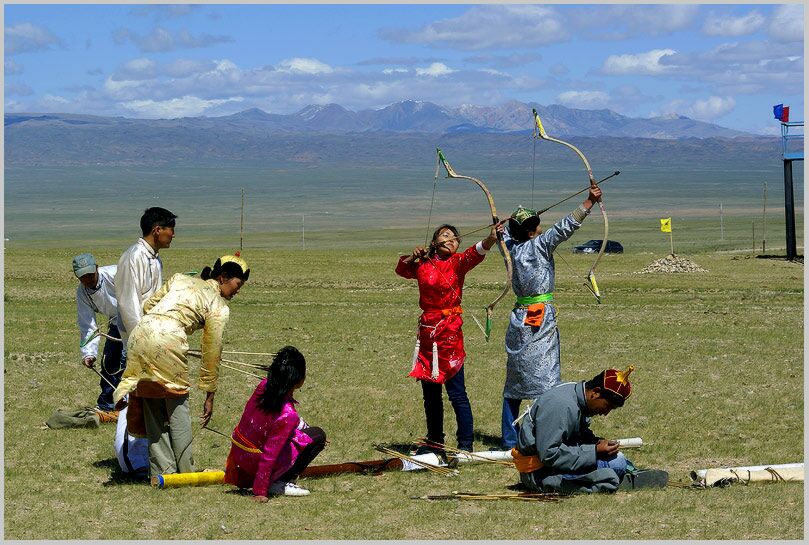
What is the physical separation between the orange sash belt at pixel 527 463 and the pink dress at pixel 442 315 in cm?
157

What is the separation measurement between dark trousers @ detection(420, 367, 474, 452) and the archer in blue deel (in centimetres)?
42

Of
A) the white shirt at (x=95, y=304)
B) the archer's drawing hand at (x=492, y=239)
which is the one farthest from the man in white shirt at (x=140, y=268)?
the archer's drawing hand at (x=492, y=239)

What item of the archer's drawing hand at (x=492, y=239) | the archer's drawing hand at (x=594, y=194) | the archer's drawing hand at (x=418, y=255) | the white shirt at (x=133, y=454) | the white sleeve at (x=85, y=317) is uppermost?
the archer's drawing hand at (x=594, y=194)

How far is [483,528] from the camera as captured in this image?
7.88 meters

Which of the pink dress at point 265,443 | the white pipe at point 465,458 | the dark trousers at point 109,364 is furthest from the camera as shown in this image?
the dark trousers at point 109,364

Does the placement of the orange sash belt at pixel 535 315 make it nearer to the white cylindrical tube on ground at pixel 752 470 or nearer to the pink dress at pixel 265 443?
the white cylindrical tube on ground at pixel 752 470

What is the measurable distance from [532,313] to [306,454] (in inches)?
99.1

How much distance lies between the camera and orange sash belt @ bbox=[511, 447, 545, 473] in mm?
8898

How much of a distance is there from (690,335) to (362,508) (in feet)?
35.3

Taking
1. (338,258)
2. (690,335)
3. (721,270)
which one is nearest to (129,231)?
(338,258)

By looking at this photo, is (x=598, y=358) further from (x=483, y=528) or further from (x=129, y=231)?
(x=129, y=231)

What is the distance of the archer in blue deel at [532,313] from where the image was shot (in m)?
10.4

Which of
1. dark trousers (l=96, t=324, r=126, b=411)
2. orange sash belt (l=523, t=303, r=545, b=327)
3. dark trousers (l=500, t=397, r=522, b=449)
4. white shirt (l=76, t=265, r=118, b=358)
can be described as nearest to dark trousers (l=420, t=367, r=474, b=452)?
dark trousers (l=500, t=397, r=522, b=449)

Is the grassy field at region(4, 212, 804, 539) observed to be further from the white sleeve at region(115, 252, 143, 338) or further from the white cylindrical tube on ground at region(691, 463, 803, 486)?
the white sleeve at region(115, 252, 143, 338)
